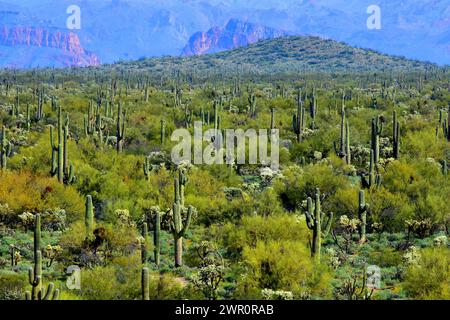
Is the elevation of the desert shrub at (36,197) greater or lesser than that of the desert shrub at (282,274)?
greater

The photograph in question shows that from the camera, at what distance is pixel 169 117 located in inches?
1881

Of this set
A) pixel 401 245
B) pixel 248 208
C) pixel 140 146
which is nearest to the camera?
pixel 401 245

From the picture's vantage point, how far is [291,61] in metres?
173

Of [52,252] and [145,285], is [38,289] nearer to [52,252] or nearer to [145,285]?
[145,285]

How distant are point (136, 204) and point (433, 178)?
10669mm

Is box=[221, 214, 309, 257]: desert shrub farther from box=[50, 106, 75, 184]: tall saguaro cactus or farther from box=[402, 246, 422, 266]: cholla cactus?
box=[50, 106, 75, 184]: tall saguaro cactus

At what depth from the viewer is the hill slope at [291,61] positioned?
521ft

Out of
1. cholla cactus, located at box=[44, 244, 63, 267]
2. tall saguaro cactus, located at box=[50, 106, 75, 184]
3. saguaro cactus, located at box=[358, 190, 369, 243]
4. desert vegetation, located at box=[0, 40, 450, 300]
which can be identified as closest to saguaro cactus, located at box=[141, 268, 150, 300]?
desert vegetation, located at box=[0, 40, 450, 300]

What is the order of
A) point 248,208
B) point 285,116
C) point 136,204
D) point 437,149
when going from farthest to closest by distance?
point 285,116 → point 437,149 → point 136,204 → point 248,208

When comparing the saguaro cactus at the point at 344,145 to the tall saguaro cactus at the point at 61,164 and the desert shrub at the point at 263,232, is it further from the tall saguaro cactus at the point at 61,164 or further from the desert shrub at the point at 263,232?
the desert shrub at the point at 263,232

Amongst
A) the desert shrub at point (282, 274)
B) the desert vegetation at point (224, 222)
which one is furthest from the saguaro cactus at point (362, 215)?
the desert shrub at point (282, 274)
